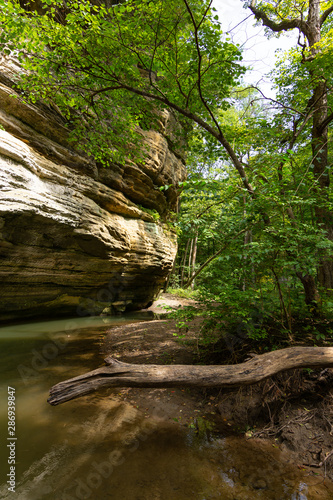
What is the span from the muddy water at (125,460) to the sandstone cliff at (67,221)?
468 cm

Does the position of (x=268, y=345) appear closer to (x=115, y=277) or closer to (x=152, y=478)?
(x=152, y=478)

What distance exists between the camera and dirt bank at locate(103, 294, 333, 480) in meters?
2.75

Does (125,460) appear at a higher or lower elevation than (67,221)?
lower

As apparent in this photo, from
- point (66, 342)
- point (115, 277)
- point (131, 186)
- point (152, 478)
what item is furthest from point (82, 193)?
point (152, 478)

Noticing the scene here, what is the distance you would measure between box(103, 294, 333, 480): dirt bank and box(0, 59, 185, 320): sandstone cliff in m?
5.72

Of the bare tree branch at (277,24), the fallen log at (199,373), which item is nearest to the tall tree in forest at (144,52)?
the fallen log at (199,373)

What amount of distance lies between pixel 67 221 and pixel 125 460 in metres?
6.67

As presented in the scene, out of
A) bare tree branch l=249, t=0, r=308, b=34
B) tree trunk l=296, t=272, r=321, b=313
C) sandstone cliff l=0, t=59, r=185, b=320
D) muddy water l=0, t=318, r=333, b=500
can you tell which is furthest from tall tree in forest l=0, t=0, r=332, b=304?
bare tree branch l=249, t=0, r=308, b=34

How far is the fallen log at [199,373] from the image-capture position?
9.55 feet

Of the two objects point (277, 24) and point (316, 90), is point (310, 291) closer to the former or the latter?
point (316, 90)

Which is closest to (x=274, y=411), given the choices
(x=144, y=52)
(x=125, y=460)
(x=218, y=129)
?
(x=125, y=460)

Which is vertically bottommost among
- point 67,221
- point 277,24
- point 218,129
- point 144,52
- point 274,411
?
point 274,411

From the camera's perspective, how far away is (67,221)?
7500 mm

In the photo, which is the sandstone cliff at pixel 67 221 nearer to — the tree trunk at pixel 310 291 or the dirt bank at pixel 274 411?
the dirt bank at pixel 274 411
